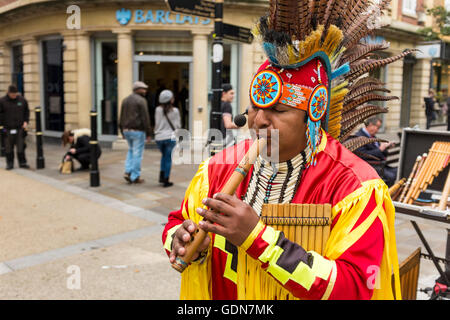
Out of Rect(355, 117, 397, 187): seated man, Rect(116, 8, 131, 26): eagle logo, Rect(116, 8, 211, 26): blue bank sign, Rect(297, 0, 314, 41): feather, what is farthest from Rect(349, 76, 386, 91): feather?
Rect(116, 8, 131, 26): eagle logo

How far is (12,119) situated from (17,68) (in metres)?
8.23

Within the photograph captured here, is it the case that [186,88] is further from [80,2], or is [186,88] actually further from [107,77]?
[80,2]

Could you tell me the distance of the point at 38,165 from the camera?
9664 millimetres

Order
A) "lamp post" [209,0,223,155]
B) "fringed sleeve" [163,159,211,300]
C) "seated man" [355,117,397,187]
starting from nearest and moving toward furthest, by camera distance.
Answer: "fringed sleeve" [163,159,211,300] → "lamp post" [209,0,223,155] → "seated man" [355,117,397,187]

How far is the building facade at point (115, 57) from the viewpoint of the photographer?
1254 cm

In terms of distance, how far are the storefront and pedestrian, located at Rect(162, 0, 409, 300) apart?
36.2 feet

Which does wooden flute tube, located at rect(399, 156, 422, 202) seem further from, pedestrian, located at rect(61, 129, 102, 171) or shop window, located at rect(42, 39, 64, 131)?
shop window, located at rect(42, 39, 64, 131)

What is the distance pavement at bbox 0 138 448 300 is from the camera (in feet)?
12.4

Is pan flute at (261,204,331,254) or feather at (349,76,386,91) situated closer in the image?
pan flute at (261,204,331,254)

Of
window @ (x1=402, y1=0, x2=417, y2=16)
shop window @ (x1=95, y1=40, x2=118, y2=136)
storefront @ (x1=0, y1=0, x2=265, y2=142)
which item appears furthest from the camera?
window @ (x1=402, y1=0, x2=417, y2=16)

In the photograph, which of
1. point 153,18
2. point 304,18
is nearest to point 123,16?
point 153,18

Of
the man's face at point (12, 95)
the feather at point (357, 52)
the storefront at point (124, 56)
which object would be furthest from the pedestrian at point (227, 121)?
the storefront at point (124, 56)

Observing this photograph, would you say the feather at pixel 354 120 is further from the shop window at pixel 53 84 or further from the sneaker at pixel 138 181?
the shop window at pixel 53 84

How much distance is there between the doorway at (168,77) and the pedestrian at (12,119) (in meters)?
4.27
